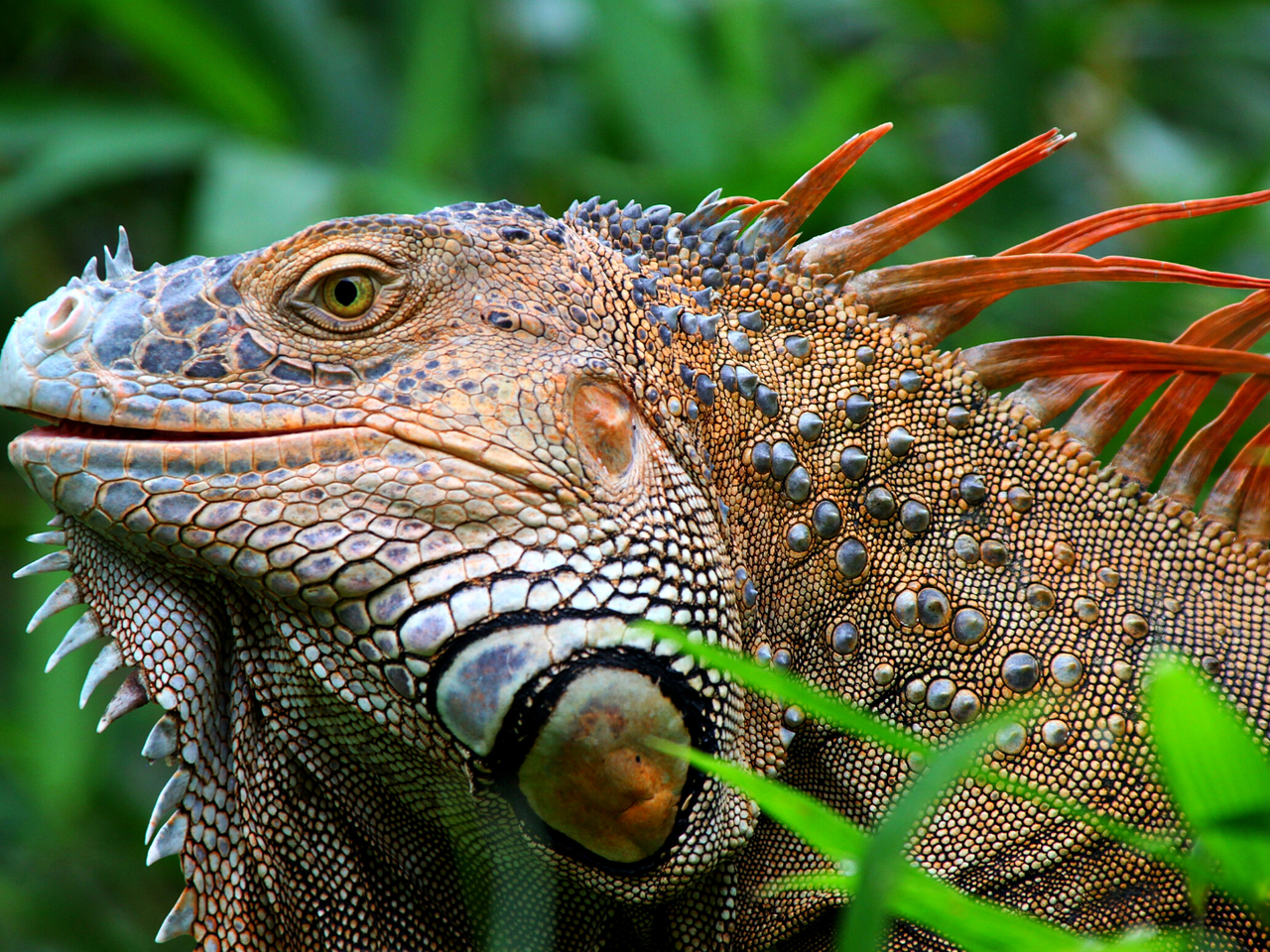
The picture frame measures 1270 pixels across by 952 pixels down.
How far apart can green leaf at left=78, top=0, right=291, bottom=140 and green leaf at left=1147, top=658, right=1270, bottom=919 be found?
5.15 m

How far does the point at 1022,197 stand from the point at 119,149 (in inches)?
167

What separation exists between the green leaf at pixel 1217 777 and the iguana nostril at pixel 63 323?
1630mm

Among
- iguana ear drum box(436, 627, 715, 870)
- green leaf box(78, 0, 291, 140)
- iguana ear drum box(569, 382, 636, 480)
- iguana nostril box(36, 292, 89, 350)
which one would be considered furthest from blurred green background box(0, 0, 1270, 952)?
iguana ear drum box(436, 627, 715, 870)

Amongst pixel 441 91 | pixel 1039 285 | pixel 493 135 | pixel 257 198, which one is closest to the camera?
pixel 1039 285

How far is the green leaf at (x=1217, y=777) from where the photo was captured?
3.50 ft

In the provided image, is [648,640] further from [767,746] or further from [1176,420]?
[1176,420]

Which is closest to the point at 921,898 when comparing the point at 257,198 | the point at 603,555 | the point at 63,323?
the point at 603,555

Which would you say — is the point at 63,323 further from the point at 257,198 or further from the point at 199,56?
the point at 199,56

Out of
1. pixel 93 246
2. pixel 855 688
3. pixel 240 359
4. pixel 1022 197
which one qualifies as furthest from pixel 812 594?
pixel 93 246

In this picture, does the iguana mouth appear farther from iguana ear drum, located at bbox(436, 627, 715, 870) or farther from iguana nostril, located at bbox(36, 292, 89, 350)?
iguana ear drum, located at bbox(436, 627, 715, 870)

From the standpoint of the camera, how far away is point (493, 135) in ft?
19.2

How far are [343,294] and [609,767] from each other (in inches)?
34.1

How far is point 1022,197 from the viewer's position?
5594 mm

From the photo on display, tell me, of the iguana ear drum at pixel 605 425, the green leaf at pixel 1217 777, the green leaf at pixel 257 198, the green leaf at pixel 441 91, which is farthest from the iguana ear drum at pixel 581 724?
the green leaf at pixel 441 91
